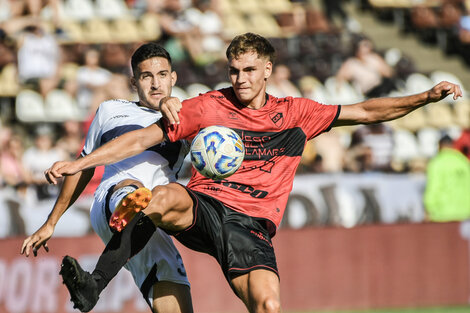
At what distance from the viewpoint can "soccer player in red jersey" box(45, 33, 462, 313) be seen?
6.03 meters

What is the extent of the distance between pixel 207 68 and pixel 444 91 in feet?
31.7

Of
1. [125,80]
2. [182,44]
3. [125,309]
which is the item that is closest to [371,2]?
[182,44]

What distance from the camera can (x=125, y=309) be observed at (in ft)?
37.3

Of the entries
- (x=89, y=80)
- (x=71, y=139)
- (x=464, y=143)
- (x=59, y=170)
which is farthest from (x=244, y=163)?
(x=464, y=143)

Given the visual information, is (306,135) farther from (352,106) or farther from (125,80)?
(125,80)

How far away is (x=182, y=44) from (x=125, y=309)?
648cm

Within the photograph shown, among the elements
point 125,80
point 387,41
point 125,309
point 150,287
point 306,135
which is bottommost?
point 125,309

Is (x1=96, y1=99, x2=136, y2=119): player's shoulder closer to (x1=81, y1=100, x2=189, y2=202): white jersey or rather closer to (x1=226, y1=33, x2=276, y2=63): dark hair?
(x1=81, y1=100, x2=189, y2=202): white jersey

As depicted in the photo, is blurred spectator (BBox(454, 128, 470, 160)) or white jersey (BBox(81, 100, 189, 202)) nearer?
white jersey (BBox(81, 100, 189, 202))

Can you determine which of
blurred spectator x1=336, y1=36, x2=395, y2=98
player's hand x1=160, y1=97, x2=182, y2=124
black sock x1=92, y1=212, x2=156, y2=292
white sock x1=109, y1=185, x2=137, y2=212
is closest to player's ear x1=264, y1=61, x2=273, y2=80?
player's hand x1=160, y1=97, x2=182, y2=124

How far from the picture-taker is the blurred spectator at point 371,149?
14195 millimetres

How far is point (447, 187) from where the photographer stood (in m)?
13.1

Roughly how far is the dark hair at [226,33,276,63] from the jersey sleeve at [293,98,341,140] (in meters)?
0.50

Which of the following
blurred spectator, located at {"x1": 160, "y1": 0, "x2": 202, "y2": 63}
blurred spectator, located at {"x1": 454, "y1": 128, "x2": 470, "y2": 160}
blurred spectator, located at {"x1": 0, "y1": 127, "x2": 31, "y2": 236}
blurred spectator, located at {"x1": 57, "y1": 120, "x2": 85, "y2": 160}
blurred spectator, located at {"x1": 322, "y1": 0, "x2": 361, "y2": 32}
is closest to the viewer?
blurred spectator, located at {"x1": 0, "y1": 127, "x2": 31, "y2": 236}
